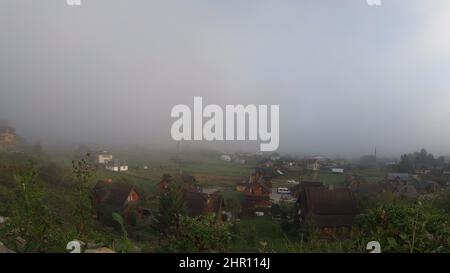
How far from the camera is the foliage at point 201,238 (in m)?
3.34

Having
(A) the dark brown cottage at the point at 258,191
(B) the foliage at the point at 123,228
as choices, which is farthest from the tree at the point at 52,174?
(A) the dark brown cottage at the point at 258,191

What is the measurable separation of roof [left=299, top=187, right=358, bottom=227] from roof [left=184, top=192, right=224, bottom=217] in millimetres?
1186

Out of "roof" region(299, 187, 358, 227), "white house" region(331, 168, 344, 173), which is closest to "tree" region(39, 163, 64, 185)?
"roof" region(299, 187, 358, 227)

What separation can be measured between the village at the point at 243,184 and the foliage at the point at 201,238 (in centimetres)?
85

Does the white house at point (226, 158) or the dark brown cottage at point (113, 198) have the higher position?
the white house at point (226, 158)

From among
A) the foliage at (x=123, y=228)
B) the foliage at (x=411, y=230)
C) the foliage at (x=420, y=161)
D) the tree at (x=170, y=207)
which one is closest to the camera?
the foliage at (x=411, y=230)

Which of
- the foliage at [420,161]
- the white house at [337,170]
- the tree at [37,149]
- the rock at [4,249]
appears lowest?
the rock at [4,249]

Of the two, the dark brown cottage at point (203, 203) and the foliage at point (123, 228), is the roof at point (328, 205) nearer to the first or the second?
the dark brown cottage at point (203, 203)

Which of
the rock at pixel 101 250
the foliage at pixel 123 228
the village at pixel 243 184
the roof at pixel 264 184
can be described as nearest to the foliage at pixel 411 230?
the village at pixel 243 184

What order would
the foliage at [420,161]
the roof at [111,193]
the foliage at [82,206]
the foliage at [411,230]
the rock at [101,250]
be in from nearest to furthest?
the foliage at [411,230]
the rock at [101,250]
the foliage at [82,206]
the roof at [111,193]
the foliage at [420,161]

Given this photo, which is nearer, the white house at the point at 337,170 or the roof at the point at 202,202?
the roof at the point at 202,202

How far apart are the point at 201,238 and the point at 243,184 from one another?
148 cm
